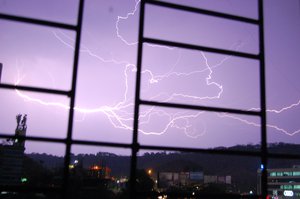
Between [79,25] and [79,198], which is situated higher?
[79,25]

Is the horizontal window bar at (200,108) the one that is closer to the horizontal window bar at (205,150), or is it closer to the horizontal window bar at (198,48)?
the horizontal window bar at (205,150)

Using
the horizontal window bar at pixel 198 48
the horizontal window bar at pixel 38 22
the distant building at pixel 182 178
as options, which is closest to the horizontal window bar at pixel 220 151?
the horizontal window bar at pixel 198 48

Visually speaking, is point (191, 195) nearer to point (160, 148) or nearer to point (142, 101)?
point (160, 148)

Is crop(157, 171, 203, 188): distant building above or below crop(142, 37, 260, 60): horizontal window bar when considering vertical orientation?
below

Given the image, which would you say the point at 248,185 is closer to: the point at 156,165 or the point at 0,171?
the point at 156,165

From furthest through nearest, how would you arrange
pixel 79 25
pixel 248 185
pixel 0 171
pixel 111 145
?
pixel 248 185 → pixel 0 171 → pixel 79 25 → pixel 111 145

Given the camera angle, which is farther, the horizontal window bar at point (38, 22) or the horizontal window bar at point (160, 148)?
the horizontal window bar at point (38, 22)

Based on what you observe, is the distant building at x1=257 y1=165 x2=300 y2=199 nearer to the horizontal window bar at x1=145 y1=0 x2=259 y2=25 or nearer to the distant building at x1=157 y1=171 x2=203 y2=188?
the distant building at x1=157 y1=171 x2=203 y2=188

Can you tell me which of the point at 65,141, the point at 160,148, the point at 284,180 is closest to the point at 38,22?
the point at 65,141

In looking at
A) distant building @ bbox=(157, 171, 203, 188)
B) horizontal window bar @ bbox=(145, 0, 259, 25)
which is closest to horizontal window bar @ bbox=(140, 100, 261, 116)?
horizontal window bar @ bbox=(145, 0, 259, 25)

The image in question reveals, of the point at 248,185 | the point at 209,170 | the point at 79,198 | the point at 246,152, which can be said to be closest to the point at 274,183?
the point at 248,185

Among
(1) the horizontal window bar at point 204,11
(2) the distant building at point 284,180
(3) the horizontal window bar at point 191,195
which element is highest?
(1) the horizontal window bar at point 204,11
